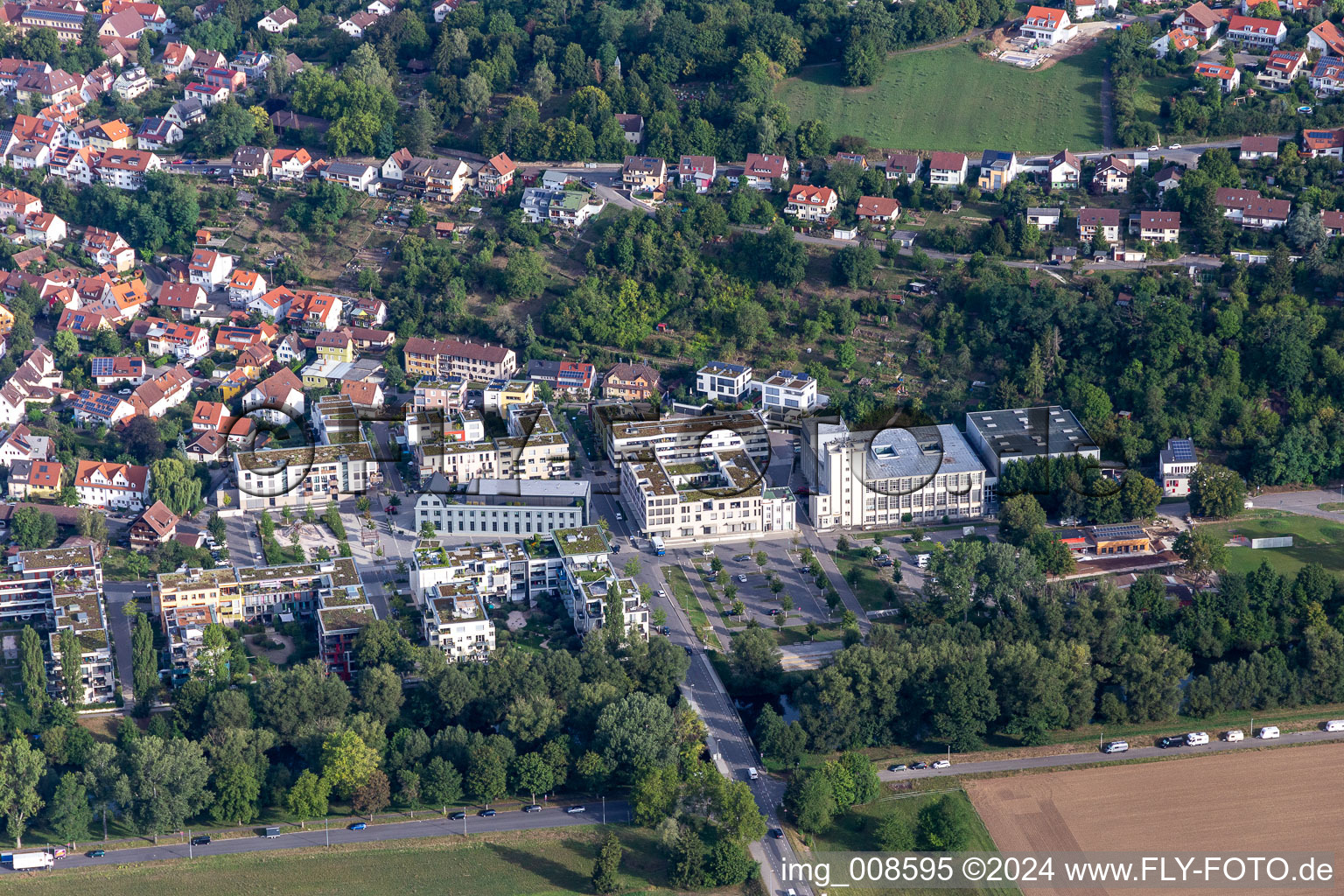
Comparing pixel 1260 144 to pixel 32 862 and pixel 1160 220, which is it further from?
pixel 32 862

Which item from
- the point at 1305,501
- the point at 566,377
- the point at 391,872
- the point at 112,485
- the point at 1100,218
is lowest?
the point at 391,872

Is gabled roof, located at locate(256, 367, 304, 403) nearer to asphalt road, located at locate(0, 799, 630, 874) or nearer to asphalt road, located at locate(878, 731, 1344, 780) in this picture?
asphalt road, located at locate(0, 799, 630, 874)

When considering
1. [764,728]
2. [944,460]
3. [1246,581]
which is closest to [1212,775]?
[1246,581]

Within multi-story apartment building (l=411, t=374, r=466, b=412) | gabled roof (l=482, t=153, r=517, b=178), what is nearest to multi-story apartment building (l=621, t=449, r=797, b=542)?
multi-story apartment building (l=411, t=374, r=466, b=412)

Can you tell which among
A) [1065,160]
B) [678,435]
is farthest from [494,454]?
[1065,160]

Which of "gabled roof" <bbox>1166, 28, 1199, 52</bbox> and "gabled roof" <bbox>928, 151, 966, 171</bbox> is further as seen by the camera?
"gabled roof" <bbox>1166, 28, 1199, 52</bbox>

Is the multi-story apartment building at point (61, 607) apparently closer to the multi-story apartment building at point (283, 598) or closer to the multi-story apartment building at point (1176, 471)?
the multi-story apartment building at point (283, 598)
